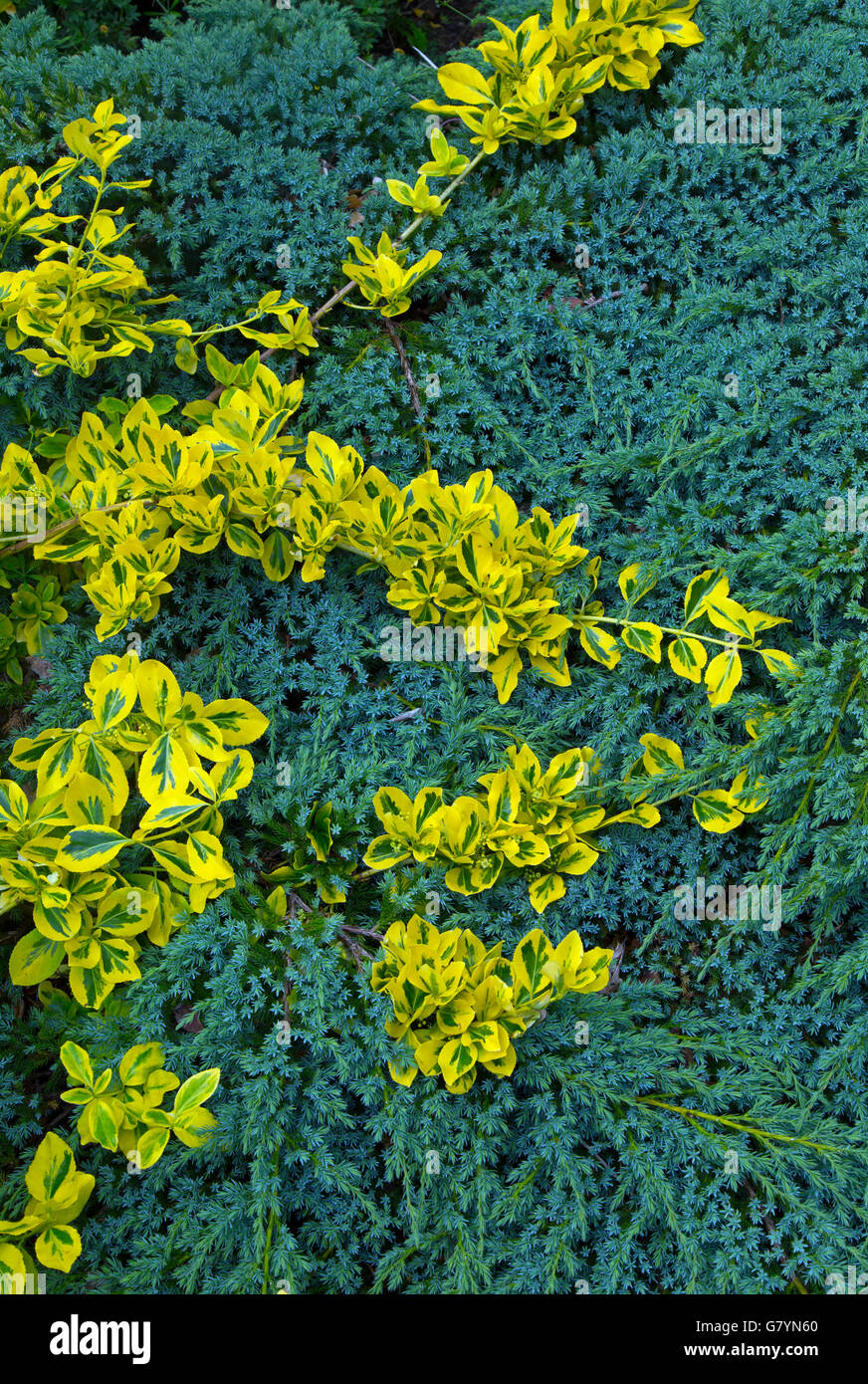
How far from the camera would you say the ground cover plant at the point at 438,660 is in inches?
65.4

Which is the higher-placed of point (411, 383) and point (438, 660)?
point (411, 383)

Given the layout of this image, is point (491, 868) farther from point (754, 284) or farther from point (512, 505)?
point (754, 284)

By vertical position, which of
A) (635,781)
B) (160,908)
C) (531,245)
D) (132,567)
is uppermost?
(531,245)

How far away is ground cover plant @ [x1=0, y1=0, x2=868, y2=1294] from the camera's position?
1.66m

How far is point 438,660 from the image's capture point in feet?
6.62

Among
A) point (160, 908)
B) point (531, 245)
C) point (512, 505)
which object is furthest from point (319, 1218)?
point (531, 245)

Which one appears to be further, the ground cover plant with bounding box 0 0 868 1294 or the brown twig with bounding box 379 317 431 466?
the brown twig with bounding box 379 317 431 466

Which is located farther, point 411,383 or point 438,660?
point 411,383

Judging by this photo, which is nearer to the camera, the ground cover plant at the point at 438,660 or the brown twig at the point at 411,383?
the ground cover plant at the point at 438,660

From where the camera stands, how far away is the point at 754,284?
2.22 metres

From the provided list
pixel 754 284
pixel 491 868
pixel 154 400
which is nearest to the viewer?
pixel 491 868

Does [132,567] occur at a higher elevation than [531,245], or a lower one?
lower

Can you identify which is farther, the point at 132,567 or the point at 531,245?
the point at 531,245
